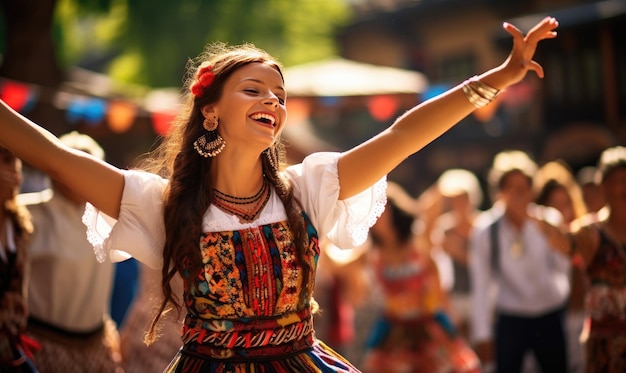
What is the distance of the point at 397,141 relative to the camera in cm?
374

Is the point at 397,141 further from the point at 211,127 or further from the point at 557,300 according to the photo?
the point at 557,300

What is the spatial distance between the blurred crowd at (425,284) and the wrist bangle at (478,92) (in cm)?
138

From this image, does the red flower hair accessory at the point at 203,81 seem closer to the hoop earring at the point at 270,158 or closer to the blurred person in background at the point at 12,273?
the hoop earring at the point at 270,158

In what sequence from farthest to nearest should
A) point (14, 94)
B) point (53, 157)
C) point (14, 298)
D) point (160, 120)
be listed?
point (160, 120), point (14, 94), point (14, 298), point (53, 157)

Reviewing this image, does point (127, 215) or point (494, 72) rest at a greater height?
point (494, 72)

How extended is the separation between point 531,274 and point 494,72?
4240 millimetres

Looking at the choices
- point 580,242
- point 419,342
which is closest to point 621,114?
point 419,342

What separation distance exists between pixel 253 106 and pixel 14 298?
1.95 meters

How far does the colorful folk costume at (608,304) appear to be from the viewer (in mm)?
5844

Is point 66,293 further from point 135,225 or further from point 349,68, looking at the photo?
point 349,68

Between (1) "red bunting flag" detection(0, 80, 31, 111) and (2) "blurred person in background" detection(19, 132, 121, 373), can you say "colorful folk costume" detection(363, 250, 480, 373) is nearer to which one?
(2) "blurred person in background" detection(19, 132, 121, 373)

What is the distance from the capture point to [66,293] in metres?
5.84

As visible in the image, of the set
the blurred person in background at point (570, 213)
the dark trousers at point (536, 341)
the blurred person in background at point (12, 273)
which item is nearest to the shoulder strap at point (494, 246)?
the dark trousers at point (536, 341)

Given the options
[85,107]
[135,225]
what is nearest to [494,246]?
[135,225]
